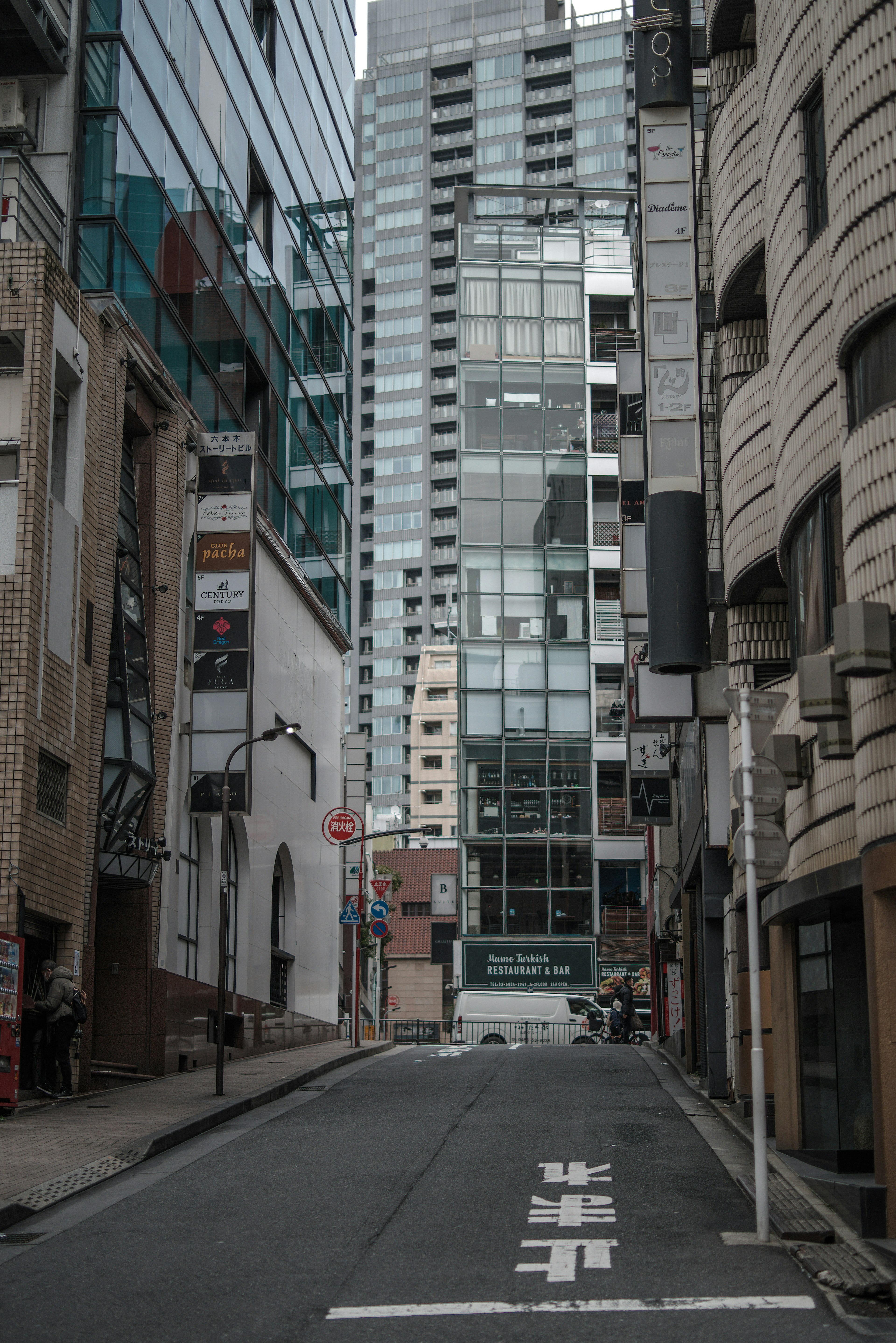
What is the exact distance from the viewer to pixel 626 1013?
141ft

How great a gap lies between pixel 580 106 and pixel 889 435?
13524cm

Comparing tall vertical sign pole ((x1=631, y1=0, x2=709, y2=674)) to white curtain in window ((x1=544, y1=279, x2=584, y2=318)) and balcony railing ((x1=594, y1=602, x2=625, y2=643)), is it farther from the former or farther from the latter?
white curtain in window ((x1=544, y1=279, x2=584, y2=318))

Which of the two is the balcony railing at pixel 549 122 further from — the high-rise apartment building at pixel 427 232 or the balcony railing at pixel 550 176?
the balcony railing at pixel 550 176

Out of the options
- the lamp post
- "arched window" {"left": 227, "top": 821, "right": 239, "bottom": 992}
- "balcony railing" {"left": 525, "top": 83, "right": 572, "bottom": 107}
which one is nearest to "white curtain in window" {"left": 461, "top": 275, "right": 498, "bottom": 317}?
the lamp post

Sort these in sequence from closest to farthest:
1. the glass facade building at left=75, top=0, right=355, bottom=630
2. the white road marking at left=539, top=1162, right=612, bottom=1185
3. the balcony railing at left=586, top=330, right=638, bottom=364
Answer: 1. the white road marking at left=539, top=1162, right=612, bottom=1185
2. the glass facade building at left=75, top=0, right=355, bottom=630
3. the balcony railing at left=586, top=330, right=638, bottom=364

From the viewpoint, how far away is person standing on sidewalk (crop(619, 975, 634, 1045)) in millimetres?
42969

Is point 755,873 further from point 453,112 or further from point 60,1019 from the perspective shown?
point 453,112

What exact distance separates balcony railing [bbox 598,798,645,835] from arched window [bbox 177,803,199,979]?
37523 millimetres

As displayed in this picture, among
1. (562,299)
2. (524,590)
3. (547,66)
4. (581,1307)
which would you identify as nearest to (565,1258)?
(581,1307)

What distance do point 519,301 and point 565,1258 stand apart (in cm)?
6149

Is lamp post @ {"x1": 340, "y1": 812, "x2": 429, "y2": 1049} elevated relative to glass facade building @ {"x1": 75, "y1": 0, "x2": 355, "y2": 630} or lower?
lower

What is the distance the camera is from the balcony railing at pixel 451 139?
143375 mm

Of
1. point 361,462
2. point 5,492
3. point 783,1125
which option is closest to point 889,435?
point 783,1125

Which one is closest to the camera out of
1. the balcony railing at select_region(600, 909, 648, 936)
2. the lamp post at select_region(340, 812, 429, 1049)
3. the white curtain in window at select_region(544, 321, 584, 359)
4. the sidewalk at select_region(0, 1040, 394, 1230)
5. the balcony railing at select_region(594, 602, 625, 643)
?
the sidewalk at select_region(0, 1040, 394, 1230)
